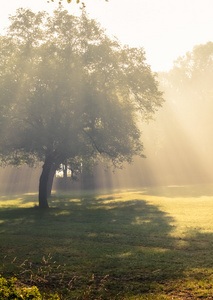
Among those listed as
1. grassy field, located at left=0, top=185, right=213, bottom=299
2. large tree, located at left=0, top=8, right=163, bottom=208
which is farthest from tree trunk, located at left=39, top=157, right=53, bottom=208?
grassy field, located at left=0, top=185, right=213, bottom=299

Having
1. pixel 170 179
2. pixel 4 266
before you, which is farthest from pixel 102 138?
pixel 170 179

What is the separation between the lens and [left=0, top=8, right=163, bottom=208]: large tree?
27188mm

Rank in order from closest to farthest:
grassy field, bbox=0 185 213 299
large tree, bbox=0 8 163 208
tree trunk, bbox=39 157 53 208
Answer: grassy field, bbox=0 185 213 299
large tree, bbox=0 8 163 208
tree trunk, bbox=39 157 53 208

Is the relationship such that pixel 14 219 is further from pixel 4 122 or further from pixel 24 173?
pixel 24 173

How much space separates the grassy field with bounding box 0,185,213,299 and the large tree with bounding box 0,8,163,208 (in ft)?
25.1

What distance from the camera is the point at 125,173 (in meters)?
69.9

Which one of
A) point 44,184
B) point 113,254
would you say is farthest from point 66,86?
point 113,254

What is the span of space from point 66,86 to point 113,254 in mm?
17529

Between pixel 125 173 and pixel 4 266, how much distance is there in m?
59.2

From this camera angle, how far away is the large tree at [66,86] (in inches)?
1070

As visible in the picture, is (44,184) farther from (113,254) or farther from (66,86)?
(113,254)

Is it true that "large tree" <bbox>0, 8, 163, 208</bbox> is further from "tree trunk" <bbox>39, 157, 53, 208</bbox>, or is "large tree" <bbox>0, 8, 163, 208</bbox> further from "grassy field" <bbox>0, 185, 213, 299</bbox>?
"grassy field" <bbox>0, 185, 213, 299</bbox>

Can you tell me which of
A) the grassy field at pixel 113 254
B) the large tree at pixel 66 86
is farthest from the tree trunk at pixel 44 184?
the grassy field at pixel 113 254

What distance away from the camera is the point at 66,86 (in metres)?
27.0
